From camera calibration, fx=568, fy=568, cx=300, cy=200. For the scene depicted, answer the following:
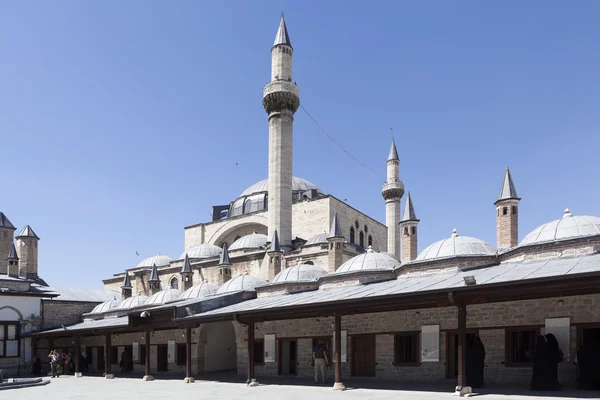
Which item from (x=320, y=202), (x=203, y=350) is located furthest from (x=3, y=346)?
(x=320, y=202)

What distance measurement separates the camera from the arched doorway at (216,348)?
2028cm

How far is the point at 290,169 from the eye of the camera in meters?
29.3

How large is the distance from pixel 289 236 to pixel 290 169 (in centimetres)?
346

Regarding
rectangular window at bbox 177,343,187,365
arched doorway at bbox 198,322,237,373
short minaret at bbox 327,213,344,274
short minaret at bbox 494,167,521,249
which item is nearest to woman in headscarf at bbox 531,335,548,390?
short minaret at bbox 494,167,521,249

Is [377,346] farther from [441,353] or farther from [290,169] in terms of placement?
[290,169]

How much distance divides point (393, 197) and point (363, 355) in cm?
2053

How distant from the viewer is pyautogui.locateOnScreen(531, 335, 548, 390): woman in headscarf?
35.0ft

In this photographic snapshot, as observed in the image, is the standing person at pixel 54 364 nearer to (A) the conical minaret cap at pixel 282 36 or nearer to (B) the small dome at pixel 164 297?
(B) the small dome at pixel 164 297

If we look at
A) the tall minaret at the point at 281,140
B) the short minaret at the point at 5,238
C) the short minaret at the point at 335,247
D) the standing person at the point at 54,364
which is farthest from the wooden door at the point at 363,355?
the short minaret at the point at 5,238

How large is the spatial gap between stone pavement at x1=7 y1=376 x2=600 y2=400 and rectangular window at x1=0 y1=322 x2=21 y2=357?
819 cm

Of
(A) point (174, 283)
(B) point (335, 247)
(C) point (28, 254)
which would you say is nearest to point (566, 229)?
(B) point (335, 247)

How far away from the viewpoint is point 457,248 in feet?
53.4

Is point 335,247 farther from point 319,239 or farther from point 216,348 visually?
point 319,239

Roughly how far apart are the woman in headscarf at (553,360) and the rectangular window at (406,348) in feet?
11.9
